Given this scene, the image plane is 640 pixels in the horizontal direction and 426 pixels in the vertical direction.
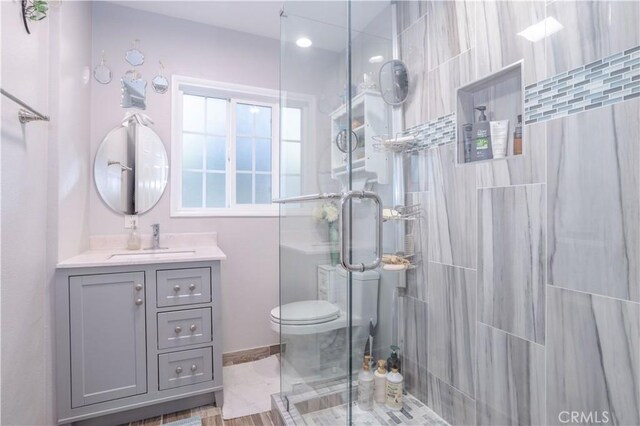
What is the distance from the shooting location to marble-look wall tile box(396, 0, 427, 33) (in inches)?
70.2

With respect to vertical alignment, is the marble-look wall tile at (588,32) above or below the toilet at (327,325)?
above

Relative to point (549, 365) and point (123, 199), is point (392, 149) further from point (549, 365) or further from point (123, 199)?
point (123, 199)

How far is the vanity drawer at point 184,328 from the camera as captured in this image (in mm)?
1744

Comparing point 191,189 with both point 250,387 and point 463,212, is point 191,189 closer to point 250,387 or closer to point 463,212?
point 250,387

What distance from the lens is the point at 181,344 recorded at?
1776 mm

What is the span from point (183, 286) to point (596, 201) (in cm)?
191

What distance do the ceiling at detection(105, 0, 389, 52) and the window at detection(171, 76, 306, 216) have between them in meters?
0.46

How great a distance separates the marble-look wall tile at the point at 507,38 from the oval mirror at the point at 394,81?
49 centimetres

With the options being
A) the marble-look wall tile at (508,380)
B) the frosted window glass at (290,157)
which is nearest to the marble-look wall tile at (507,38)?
the frosted window glass at (290,157)

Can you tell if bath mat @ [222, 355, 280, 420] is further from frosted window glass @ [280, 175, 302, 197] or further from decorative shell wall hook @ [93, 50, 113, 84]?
decorative shell wall hook @ [93, 50, 113, 84]

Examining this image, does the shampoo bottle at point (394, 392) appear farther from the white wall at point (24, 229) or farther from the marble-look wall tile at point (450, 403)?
the white wall at point (24, 229)

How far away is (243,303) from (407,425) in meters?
1.44

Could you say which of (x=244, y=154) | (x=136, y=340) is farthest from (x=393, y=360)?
(x=244, y=154)

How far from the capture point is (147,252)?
2.11 metres
